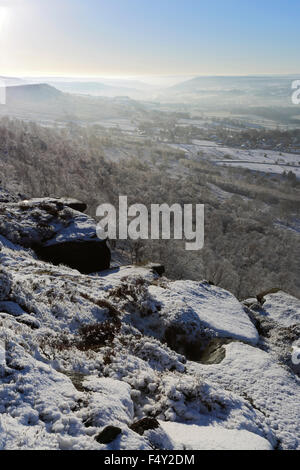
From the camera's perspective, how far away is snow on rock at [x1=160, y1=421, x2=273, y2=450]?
25.2 feet

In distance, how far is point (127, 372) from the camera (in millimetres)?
10383

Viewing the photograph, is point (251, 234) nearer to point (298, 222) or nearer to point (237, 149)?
point (298, 222)

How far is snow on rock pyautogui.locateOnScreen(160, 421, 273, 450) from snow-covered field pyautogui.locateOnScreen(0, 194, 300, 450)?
0.10ft

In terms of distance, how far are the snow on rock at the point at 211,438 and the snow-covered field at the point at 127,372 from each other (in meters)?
0.03

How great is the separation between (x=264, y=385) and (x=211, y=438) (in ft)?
15.6

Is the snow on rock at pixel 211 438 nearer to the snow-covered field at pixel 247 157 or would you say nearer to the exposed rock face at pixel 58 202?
the exposed rock face at pixel 58 202

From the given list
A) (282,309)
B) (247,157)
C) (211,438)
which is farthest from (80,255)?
(247,157)

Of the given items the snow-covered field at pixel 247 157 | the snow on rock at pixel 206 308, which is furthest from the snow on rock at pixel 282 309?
the snow-covered field at pixel 247 157

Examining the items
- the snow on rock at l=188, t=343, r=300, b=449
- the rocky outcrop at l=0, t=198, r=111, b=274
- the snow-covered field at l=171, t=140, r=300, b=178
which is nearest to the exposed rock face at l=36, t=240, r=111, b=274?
the rocky outcrop at l=0, t=198, r=111, b=274

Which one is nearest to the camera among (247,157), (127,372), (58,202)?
(127,372)

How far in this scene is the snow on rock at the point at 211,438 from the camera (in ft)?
25.2

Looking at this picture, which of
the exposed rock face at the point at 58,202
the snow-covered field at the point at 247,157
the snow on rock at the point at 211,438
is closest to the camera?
the snow on rock at the point at 211,438

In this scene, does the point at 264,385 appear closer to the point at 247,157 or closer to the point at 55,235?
the point at 55,235

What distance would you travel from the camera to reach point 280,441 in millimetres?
9305
